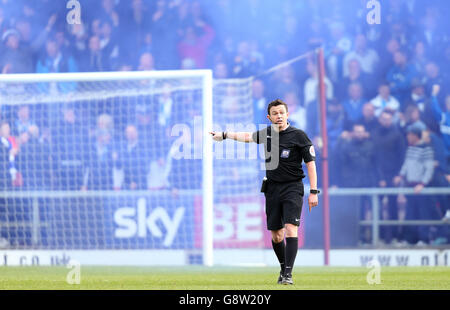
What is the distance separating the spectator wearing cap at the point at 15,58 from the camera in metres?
16.2

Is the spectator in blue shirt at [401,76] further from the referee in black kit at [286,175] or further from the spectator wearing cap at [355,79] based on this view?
the referee in black kit at [286,175]

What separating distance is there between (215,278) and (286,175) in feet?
6.08

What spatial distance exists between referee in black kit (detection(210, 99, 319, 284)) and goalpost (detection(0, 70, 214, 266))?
4427 millimetres

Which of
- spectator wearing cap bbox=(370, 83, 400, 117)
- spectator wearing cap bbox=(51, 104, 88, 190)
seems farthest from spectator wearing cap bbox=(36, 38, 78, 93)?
spectator wearing cap bbox=(370, 83, 400, 117)

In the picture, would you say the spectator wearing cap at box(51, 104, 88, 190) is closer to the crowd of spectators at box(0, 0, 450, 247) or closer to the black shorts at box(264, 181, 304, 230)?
the crowd of spectators at box(0, 0, 450, 247)

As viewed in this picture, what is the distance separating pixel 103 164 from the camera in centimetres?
1391

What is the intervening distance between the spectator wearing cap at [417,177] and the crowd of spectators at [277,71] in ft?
0.05

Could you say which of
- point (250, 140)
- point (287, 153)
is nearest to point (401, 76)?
point (250, 140)

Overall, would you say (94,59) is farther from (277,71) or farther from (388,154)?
(388,154)

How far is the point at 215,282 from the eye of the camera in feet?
31.4

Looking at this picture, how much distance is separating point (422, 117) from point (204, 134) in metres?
3.53

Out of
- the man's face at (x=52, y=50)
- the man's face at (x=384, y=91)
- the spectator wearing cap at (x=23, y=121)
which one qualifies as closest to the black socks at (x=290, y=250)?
the spectator wearing cap at (x=23, y=121)
